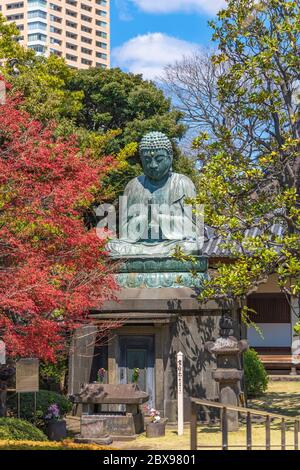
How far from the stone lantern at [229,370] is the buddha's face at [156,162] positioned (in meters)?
4.10

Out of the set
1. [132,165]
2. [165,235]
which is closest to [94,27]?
[132,165]

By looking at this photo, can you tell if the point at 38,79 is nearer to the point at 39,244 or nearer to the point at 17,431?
the point at 39,244

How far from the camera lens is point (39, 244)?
1243 cm

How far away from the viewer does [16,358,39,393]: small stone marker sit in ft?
38.2

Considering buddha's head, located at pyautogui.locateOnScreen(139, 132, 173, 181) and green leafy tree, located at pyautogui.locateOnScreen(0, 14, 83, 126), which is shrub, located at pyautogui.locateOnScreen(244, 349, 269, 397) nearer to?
buddha's head, located at pyautogui.locateOnScreen(139, 132, 173, 181)

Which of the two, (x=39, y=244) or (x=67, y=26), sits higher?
(x=67, y=26)

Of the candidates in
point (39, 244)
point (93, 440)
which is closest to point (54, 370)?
point (93, 440)

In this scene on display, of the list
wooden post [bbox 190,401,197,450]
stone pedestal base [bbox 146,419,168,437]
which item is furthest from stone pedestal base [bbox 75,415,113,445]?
wooden post [bbox 190,401,197,450]

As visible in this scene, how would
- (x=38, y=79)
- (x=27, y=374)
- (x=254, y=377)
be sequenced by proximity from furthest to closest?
(x=38, y=79) < (x=254, y=377) < (x=27, y=374)

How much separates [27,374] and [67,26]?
8588cm

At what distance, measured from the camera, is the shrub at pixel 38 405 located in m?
13.8

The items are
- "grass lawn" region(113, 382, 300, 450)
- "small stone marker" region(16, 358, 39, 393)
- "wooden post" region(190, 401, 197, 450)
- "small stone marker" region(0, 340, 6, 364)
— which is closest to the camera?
"wooden post" region(190, 401, 197, 450)

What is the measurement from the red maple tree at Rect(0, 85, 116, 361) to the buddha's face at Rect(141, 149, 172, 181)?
333 cm

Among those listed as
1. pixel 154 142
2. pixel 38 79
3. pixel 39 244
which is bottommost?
pixel 39 244
